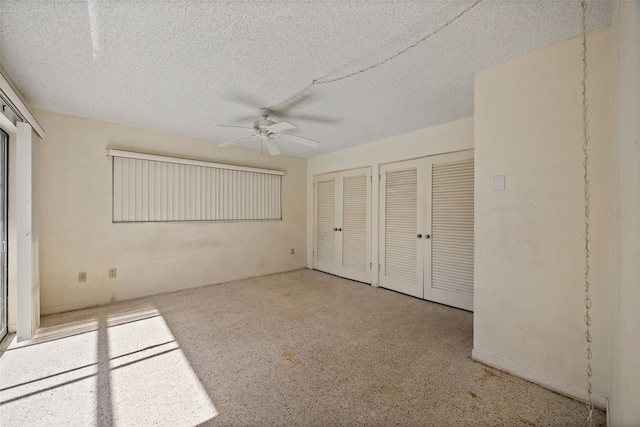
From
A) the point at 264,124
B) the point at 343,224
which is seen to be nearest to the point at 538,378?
the point at 264,124

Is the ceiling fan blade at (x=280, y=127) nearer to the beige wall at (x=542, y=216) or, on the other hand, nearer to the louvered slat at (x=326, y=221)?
the beige wall at (x=542, y=216)

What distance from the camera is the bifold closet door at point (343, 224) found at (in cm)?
424

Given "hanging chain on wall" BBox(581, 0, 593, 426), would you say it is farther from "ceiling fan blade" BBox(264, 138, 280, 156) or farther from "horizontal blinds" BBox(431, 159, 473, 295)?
"ceiling fan blade" BBox(264, 138, 280, 156)

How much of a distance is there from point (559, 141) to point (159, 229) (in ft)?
14.1

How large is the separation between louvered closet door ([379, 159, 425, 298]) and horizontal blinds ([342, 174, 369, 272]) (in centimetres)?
35

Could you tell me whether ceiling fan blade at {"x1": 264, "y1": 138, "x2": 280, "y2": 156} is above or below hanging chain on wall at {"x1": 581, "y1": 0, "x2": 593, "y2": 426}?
above

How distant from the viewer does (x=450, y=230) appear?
3.23 meters

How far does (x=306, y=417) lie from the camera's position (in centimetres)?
147

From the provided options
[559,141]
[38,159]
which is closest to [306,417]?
[559,141]

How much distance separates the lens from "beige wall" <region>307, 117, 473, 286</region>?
10.3ft


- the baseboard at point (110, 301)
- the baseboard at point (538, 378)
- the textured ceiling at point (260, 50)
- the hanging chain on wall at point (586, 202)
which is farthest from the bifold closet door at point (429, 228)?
the baseboard at point (110, 301)

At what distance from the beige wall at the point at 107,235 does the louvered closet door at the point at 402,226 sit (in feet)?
7.34

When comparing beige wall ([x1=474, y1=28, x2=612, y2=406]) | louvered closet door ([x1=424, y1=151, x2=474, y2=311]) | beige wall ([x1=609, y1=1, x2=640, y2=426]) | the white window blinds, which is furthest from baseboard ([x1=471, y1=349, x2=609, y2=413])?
the white window blinds

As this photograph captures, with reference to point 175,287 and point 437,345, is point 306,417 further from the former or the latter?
point 175,287
